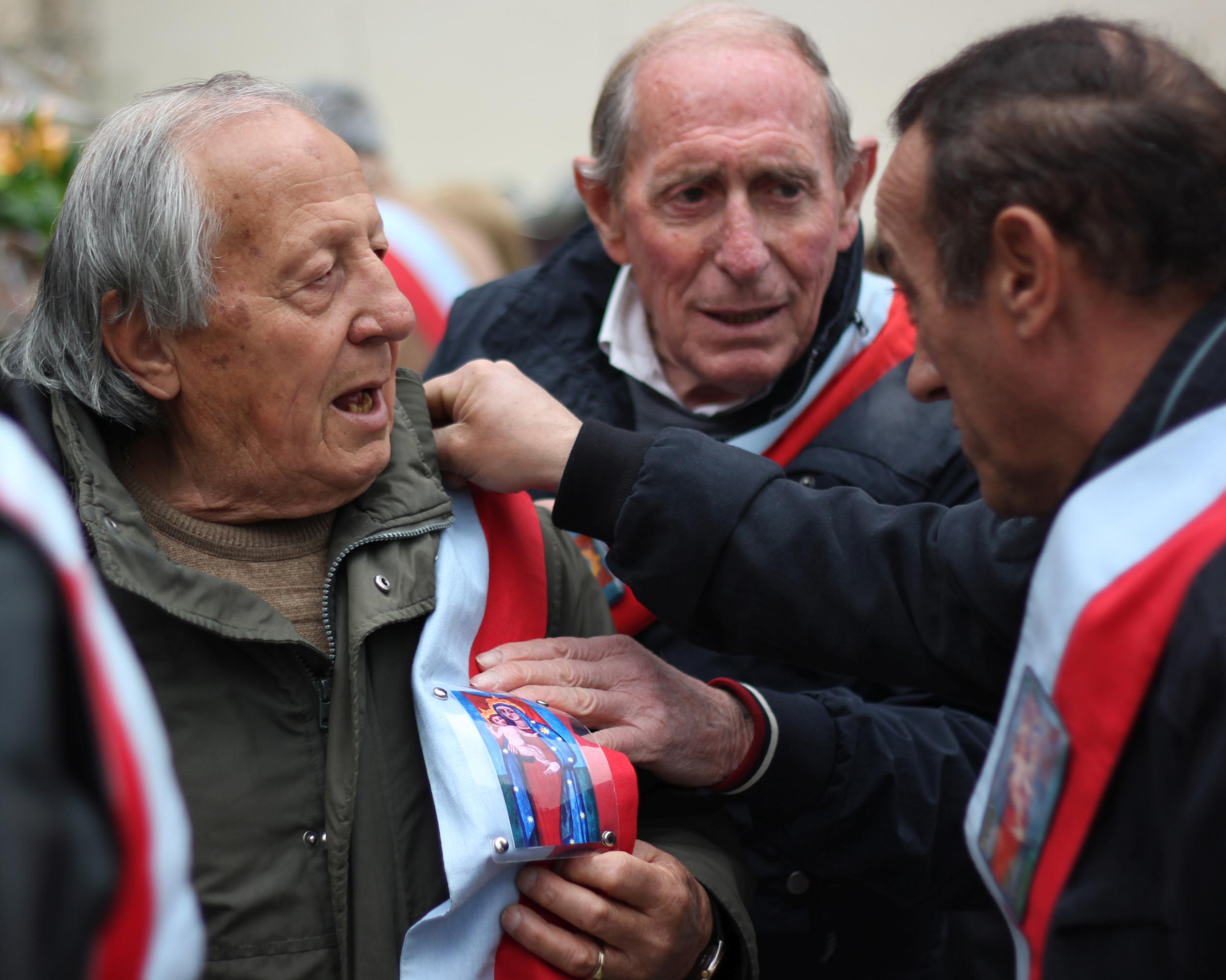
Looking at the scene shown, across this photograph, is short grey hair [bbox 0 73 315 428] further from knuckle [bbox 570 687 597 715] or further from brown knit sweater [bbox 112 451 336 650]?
knuckle [bbox 570 687 597 715]

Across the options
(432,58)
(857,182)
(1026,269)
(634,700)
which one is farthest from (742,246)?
(432,58)

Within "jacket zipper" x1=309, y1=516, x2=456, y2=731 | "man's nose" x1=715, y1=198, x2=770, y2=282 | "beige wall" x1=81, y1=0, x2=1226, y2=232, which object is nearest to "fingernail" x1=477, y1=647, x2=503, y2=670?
"jacket zipper" x1=309, y1=516, x2=456, y2=731

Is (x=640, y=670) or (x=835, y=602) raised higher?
(x=835, y=602)

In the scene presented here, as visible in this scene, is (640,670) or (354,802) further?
(640,670)

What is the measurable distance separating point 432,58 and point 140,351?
8.96 m

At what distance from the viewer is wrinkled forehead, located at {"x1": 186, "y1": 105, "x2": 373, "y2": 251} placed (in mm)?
1833

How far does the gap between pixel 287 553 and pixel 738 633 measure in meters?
0.72

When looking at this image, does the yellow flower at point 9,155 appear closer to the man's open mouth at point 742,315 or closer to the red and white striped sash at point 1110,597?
the man's open mouth at point 742,315

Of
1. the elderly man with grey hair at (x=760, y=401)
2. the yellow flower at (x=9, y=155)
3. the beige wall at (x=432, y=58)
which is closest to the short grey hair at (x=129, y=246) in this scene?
the elderly man with grey hair at (x=760, y=401)

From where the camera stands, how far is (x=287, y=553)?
1.95 metres

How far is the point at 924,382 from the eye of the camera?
1.87 metres

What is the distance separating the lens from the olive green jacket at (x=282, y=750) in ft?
5.50

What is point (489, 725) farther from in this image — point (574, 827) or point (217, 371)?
point (217, 371)

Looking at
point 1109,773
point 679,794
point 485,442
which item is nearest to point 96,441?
point 485,442
